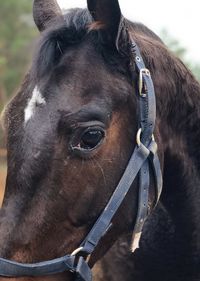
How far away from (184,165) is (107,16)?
1.05 m

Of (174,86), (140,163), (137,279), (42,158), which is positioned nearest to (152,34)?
(174,86)

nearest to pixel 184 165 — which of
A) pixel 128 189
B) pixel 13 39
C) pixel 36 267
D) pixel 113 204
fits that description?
pixel 128 189

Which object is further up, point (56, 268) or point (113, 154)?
point (113, 154)

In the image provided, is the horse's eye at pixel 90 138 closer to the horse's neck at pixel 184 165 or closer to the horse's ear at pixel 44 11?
the horse's neck at pixel 184 165

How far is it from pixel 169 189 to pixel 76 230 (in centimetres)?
86

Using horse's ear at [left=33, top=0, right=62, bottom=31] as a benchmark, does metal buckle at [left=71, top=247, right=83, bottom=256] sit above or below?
below

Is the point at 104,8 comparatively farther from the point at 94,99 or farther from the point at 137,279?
the point at 137,279

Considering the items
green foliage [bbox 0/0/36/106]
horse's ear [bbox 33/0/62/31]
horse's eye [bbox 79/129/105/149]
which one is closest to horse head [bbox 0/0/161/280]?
horse's eye [bbox 79/129/105/149]

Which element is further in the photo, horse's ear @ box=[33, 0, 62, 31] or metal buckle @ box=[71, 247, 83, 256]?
horse's ear @ box=[33, 0, 62, 31]

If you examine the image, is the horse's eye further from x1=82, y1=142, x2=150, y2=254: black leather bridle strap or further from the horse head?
x1=82, y1=142, x2=150, y2=254: black leather bridle strap

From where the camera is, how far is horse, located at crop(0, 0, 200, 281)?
2557 millimetres

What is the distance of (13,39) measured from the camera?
24.7m

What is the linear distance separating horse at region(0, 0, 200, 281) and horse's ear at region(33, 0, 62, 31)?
0.17ft

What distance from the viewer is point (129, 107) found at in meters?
2.82
